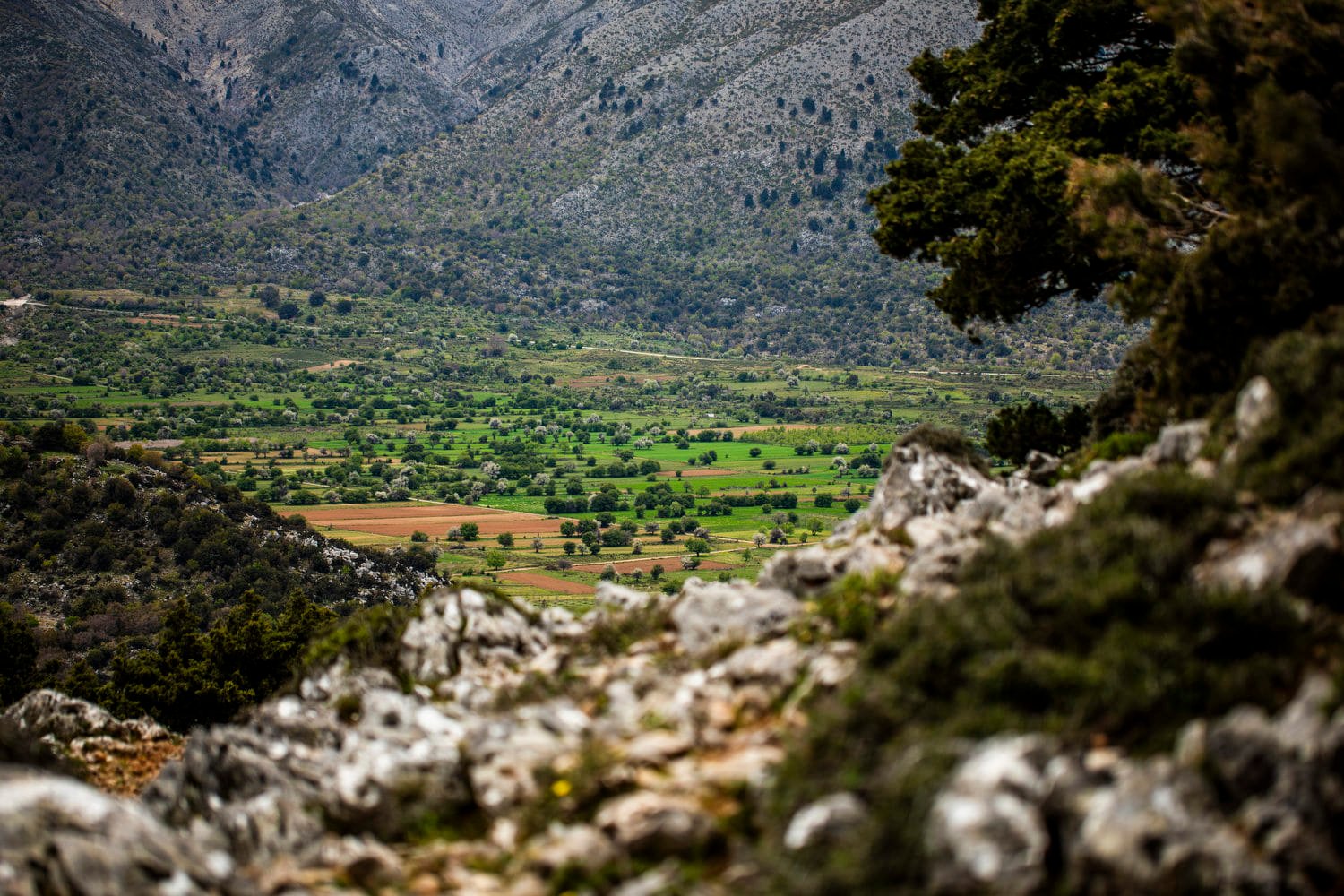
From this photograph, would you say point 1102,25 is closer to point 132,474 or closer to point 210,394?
point 132,474

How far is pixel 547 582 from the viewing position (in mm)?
84625

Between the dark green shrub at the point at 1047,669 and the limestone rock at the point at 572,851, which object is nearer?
the dark green shrub at the point at 1047,669

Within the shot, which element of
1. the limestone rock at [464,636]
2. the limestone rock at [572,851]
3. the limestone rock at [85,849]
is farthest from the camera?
the limestone rock at [464,636]

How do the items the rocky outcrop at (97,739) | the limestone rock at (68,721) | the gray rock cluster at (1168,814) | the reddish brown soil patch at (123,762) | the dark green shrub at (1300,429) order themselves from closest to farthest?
the gray rock cluster at (1168,814)
the dark green shrub at (1300,429)
the reddish brown soil patch at (123,762)
the rocky outcrop at (97,739)
the limestone rock at (68,721)

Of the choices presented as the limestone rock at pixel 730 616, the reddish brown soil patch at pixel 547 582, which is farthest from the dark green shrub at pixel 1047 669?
the reddish brown soil patch at pixel 547 582

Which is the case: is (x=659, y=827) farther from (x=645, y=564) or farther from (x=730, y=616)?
(x=645, y=564)

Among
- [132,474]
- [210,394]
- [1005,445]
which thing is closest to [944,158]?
[1005,445]

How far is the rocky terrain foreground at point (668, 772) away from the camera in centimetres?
943

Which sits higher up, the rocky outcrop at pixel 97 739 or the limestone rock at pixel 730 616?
the limestone rock at pixel 730 616

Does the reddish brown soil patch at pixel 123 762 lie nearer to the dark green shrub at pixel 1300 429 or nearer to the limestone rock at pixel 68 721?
the limestone rock at pixel 68 721

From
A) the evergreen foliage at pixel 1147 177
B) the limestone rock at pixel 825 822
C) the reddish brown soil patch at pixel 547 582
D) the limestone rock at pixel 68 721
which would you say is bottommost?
the reddish brown soil patch at pixel 547 582

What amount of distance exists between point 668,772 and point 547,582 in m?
72.9

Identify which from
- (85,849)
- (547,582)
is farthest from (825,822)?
(547,582)

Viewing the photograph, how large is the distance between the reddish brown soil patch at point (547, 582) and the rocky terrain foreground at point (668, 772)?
62539 mm
